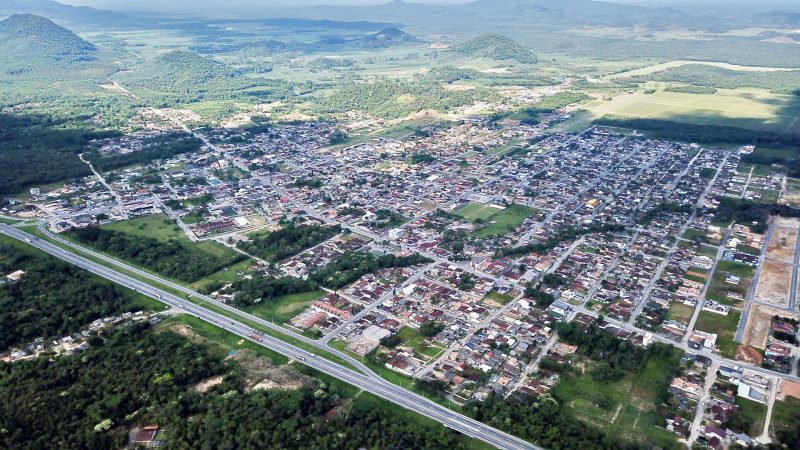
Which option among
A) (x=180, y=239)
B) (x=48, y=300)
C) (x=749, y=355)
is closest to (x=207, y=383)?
(x=48, y=300)

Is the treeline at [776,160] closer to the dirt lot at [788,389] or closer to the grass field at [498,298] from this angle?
the dirt lot at [788,389]

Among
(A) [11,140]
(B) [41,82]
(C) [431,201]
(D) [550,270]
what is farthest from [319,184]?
(B) [41,82]

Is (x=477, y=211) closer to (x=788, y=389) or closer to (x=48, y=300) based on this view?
(x=788, y=389)

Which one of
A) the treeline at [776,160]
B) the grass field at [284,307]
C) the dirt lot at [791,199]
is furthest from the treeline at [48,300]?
the treeline at [776,160]

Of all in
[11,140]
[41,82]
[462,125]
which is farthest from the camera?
[41,82]

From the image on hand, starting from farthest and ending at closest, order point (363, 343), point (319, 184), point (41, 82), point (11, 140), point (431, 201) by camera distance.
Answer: point (41, 82) < point (11, 140) < point (319, 184) < point (431, 201) < point (363, 343)

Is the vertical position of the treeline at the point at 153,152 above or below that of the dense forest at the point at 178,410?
above

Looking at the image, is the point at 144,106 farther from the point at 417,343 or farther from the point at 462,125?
the point at 417,343

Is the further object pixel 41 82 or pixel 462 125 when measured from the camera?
pixel 41 82
